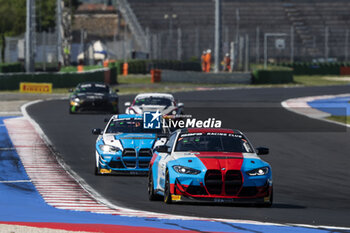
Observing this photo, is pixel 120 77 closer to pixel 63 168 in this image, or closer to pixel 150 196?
pixel 63 168

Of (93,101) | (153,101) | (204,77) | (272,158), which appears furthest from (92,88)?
(204,77)

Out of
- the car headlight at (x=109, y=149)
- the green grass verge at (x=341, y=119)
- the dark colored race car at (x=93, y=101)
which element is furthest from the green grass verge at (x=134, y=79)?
the car headlight at (x=109, y=149)

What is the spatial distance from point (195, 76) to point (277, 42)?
16284mm

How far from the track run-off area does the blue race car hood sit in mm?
664

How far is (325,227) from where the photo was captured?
11656mm

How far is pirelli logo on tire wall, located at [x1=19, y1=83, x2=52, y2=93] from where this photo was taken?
51688 millimetres

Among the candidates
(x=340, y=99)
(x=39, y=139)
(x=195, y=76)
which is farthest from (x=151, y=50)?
(x=39, y=139)

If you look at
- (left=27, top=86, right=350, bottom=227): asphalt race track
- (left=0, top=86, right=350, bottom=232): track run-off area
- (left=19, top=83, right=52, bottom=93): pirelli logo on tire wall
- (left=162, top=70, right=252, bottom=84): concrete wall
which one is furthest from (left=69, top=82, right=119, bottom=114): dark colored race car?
(left=162, top=70, right=252, bottom=84): concrete wall

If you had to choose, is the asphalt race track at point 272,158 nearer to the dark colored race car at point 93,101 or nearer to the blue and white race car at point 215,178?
the blue and white race car at point 215,178

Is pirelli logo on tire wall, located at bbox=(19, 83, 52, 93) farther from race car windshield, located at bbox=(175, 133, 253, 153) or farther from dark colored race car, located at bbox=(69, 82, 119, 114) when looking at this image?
race car windshield, located at bbox=(175, 133, 253, 153)

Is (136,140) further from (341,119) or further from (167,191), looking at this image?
(341,119)

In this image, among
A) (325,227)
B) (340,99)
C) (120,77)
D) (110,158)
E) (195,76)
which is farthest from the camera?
(120,77)

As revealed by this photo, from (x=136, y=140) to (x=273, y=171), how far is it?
3153 millimetres

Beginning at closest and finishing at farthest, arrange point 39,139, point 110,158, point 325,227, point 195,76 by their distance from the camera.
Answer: point 325,227, point 110,158, point 39,139, point 195,76
